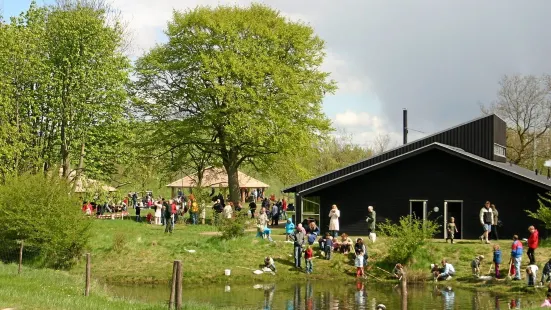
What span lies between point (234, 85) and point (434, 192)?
15.1m

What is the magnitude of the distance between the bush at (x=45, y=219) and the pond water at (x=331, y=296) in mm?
3559

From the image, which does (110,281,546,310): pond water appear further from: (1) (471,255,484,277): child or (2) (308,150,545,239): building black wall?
(2) (308,150,545,239): building black wall

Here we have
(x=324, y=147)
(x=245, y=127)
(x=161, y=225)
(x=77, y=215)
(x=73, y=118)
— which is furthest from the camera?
(x=324, y=147)

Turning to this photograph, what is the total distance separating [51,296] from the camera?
20.4 m

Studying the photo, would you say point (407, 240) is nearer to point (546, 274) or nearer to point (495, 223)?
point (495, 223)

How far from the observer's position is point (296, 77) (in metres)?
49.7

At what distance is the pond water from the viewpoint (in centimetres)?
2627

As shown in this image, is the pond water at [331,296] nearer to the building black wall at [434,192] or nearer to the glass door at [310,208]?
the building black wall at [434,192]

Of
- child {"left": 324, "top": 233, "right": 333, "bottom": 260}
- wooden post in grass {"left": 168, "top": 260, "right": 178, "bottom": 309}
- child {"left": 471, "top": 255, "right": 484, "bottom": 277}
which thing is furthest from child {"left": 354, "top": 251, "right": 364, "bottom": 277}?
wooden post in grass {"left": 168, "top": 260, "right": 178, "bottom": 309}

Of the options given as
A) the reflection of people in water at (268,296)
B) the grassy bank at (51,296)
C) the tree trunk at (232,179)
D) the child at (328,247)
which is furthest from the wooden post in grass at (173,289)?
the tree trunk at (232,179)

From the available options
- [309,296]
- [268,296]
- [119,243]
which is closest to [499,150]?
[309,296]

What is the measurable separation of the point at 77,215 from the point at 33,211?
1.81m

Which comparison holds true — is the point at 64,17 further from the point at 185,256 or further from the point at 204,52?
the point at 185,256

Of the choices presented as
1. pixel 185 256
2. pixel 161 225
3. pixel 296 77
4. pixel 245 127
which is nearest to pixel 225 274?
pixel 185 256
